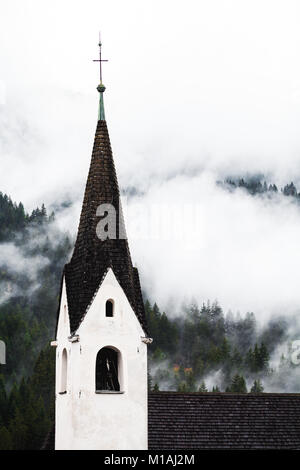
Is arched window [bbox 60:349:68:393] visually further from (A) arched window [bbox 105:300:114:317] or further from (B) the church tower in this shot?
(A) arched window [bbox 105:300:114:317]

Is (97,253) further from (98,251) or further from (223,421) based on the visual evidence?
(223,421)

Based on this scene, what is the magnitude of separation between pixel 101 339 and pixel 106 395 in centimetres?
193

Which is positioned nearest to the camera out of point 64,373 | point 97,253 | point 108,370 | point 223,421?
point 108,370

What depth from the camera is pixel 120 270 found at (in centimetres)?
3553

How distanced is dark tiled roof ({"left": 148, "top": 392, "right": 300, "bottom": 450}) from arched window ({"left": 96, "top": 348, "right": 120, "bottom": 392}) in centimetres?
571

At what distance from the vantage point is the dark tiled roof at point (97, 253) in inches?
1387

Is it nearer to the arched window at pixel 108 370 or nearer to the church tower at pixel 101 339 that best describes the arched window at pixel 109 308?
the church tower at pixel 101 339

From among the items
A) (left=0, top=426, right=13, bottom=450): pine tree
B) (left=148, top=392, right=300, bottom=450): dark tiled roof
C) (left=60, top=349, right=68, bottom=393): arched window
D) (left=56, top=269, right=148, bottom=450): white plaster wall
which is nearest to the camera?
(left=56, top=269, right=148, bottom=450): white plaster wall

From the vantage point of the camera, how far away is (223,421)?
41.8 metres

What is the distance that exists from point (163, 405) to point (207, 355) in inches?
3851

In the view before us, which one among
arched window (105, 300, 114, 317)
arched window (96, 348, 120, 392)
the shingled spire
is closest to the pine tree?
the shingled spire

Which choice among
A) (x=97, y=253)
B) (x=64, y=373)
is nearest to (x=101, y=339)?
(x=64, y=373)

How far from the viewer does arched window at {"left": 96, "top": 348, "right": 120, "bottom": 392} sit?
3481 centimetres
